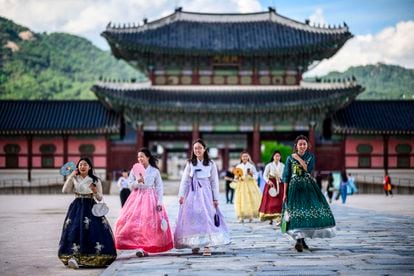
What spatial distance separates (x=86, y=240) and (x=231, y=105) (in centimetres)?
2952

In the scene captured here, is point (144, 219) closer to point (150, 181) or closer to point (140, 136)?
point (150, 181)

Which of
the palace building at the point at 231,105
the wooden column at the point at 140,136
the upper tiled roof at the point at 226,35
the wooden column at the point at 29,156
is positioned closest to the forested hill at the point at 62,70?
the palace building at the point at 231,105

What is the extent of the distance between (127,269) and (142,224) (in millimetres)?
1552

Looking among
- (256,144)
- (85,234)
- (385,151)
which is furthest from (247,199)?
(385,151)

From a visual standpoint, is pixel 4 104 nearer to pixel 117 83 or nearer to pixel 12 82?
pixel 117 83

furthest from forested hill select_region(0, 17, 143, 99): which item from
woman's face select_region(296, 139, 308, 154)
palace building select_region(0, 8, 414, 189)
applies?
woman's face select_region(296, 139, 308, 154)

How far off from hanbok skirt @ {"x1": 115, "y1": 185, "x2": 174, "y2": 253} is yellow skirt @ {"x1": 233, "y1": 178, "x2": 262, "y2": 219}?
7.21 m

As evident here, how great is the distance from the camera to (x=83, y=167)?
32.1 ft

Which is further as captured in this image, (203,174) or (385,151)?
(385,151)

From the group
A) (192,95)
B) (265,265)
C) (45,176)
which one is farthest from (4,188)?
(265,265)

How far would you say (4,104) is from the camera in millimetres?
41938

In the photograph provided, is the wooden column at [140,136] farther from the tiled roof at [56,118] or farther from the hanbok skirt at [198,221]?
the hanbok skirt at [198,221]

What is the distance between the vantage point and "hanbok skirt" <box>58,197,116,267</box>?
30.4ft

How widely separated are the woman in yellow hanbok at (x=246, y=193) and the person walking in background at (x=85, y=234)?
8232 mm
